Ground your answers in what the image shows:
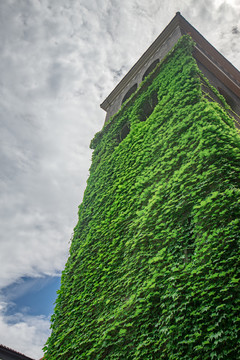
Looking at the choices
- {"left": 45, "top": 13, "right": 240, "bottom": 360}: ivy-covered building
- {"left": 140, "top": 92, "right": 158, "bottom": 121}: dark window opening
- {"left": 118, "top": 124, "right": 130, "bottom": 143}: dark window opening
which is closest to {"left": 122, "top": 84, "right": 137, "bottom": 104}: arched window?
{"left": 118, "top": 124, "right": 130, "bottom": 143}: dark window opening

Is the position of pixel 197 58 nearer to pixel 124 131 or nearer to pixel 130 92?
pixel 124 131

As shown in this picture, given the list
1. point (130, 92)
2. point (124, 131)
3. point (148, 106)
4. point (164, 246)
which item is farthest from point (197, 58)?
point (164, 246)

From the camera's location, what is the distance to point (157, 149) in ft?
21.2

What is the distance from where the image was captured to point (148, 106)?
9820 mm

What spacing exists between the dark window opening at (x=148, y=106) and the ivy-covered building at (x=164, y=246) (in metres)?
1.12

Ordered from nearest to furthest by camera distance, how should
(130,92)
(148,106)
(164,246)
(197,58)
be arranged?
(164,246) → (148,106) → (197,58) → (130,92)

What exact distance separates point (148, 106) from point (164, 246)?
649cm

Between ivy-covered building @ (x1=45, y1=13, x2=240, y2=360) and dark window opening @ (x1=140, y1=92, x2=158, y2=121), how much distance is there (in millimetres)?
1123

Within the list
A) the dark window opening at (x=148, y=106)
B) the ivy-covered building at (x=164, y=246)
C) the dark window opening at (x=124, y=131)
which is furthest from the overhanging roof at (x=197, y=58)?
the dark window opening at (x=124, y=131)

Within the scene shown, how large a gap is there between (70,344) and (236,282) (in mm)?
3865

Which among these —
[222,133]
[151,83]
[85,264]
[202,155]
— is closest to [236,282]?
[202,155]

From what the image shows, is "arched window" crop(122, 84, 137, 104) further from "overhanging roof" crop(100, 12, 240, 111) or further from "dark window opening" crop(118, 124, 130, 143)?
"dark window opening" crop(118, 124, 130, 143)

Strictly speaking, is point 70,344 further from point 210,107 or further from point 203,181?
point 210,107

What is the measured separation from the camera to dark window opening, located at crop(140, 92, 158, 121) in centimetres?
958
